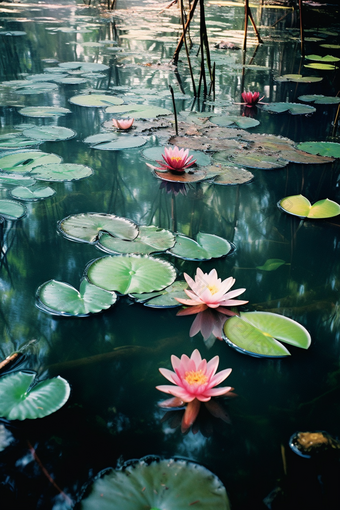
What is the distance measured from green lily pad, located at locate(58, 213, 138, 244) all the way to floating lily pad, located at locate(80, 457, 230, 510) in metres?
0.96

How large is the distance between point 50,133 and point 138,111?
0.81 meters

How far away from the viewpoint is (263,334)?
3.97 feet

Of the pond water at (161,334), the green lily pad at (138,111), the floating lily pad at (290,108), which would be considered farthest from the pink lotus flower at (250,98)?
the green lily pad at (138,111)

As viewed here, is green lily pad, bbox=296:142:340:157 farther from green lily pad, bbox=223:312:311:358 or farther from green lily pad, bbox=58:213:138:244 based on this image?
green lily pad, bbox=223:312:311:358

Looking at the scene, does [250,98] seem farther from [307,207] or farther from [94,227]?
[94,227]

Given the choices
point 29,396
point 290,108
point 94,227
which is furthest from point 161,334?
point 290,108

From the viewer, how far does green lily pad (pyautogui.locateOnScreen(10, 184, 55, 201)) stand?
6.42ft

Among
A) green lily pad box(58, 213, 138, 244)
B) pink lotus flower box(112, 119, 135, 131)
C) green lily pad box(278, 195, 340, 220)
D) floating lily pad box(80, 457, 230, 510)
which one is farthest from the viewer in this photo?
pink lotus flower box(112, 119, 135, 131)

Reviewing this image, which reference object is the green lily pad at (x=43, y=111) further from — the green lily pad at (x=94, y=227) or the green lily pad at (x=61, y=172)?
the green lily pad at (x=94, y=227)

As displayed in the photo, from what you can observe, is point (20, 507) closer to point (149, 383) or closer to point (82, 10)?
point (149, 383)

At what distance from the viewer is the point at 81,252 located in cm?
158

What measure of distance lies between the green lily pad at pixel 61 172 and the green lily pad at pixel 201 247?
803 millimetres

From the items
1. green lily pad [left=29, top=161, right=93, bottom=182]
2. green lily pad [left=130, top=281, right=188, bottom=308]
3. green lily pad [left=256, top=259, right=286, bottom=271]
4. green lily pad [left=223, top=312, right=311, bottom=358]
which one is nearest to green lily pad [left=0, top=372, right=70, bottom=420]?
green lily pad [left=130, top=281, right=188, bottom=308]

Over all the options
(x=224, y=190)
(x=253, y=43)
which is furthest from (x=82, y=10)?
(x=224, y=190)
